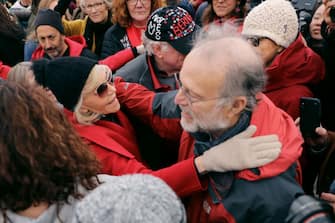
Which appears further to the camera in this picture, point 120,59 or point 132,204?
point 120,59

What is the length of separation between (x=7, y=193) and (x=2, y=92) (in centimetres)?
30

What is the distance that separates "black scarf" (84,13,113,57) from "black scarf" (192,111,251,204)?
8.15 feet

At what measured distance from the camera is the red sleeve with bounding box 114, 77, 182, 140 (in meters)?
2.10

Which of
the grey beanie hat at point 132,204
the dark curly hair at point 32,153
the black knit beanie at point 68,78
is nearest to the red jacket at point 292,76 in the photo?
the black knit beanie at point 68,78

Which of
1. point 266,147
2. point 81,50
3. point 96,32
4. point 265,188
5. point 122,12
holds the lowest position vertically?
point 96,32

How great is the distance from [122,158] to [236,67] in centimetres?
65

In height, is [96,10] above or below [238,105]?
below

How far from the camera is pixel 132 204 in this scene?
1.01m

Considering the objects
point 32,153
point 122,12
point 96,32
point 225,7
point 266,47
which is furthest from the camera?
point 96,32

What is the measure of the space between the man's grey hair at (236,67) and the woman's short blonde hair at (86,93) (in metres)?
0.56

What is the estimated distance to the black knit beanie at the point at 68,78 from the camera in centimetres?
185

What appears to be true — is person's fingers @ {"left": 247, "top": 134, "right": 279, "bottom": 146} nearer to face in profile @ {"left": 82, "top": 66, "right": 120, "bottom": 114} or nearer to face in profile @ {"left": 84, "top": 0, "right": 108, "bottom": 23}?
face in profile @ {"left": 82, "top": 66, "right": 120, "bottom": 114}

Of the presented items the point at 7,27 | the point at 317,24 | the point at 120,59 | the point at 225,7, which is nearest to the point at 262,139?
the point at 120,59

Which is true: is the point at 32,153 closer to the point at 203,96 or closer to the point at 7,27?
the point at 203,96
